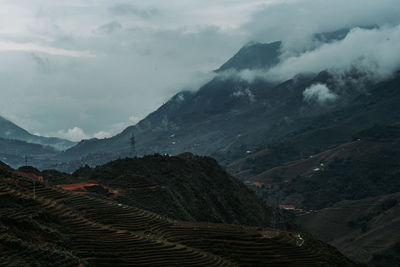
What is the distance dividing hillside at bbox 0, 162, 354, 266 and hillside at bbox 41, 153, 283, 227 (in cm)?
2210

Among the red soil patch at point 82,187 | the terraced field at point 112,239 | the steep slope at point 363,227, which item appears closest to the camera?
the terraced field at point 112,239

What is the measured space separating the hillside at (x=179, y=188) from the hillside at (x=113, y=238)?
22100 mm

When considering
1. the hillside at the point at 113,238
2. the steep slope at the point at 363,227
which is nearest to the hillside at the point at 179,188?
the hillside at the point at 113,238

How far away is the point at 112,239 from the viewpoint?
49.9 meters

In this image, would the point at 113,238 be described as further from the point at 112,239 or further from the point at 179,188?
the point at 179,188

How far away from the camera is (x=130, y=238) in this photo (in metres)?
50.8

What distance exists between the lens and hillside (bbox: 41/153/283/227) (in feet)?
292

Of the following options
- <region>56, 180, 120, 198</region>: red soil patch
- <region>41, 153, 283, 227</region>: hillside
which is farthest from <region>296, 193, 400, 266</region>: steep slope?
<region>56, 180, 120, 198</region>: red soil patch

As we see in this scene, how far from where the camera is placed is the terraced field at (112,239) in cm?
4184

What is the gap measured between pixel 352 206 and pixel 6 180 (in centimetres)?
15572

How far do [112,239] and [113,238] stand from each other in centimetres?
35

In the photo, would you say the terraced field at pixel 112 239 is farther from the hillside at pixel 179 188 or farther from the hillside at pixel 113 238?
the hillside at pixel 179 188

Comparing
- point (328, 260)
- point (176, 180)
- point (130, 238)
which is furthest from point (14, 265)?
point (176, 180)

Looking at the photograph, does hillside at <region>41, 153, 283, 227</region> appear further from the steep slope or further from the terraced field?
the steep slope
